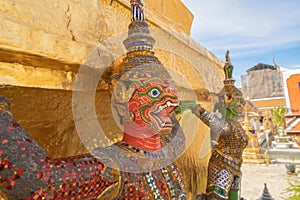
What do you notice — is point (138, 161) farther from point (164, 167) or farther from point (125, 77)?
point (125, 77)

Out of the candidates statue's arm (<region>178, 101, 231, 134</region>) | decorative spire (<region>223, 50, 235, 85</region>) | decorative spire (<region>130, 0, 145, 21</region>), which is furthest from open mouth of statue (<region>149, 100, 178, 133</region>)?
decorative spire (<region>223, 50, 235, 85</region>)

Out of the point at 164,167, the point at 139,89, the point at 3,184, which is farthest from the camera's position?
the point at 164,167

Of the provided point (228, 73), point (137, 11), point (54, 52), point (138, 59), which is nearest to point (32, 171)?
point (54, 52)

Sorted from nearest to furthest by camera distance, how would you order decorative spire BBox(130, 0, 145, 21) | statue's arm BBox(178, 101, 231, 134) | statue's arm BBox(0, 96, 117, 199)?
statue's arm BBox(0, 96, 117, 199) < decorative spire BBox(130, 0, 145, 21) < statue's arm BBox(178, 101, 231, 134)

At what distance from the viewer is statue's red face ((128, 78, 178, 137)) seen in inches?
29.6

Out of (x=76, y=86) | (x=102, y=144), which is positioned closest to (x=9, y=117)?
(x=76, y=86)

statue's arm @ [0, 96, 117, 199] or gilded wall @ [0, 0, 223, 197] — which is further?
gilded wall @ [0, 0, 223, 197]

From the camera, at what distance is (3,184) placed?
1.54ft

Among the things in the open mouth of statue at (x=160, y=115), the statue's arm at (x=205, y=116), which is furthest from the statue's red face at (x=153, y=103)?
the statue's arm at (x=205, y=116)

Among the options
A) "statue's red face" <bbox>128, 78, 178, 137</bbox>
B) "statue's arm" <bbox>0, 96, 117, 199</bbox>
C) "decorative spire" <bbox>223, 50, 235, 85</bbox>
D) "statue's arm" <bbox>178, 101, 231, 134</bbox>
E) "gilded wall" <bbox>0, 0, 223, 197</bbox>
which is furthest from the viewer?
"decorative spire" <bbox>223, 50, 235, 85</bbox>

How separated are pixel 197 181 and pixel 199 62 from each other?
98cm

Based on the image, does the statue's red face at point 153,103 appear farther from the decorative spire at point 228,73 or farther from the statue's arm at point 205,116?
the decorative spire at point 228,73

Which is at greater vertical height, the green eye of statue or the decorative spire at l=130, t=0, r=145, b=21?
the decorative spire at l=130, t=0, r=145, b=21

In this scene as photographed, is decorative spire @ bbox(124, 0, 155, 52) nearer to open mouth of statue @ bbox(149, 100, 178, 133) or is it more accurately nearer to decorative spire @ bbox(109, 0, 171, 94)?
decorative spire @ bbox(109, 0, 171, 94)
